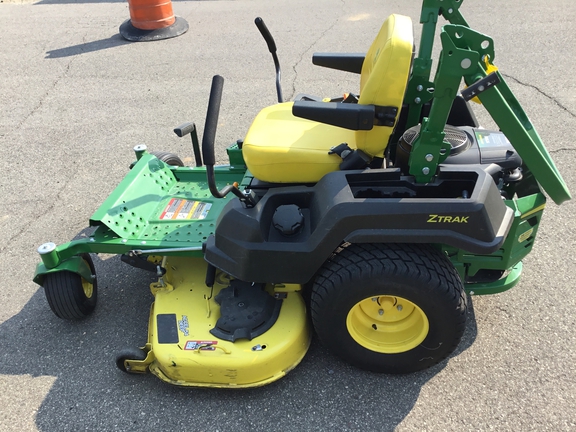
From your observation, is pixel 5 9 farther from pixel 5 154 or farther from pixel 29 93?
pixel 5 154

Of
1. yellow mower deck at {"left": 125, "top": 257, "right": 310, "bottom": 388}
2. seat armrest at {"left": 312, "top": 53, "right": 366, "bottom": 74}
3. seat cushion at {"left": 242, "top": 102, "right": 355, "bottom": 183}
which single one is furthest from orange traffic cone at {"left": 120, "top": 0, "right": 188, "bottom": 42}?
yellow mower deck at {"left": 125, "top": 257, "right": 310, "bottom": 388}

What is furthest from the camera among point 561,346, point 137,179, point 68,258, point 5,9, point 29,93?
point 5,9

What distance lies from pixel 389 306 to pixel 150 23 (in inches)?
225

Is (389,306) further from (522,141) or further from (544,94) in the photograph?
(544,94)

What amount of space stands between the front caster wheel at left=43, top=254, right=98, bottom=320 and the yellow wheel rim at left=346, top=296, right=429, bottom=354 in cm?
142

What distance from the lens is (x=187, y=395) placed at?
231 centimetres

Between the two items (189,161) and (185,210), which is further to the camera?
(189,161)

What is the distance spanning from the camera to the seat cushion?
7.48 ft

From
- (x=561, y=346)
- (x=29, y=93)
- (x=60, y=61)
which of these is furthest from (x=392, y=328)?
(x=60, y=61)

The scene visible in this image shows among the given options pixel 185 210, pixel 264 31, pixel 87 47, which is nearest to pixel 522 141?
pixel 264 31

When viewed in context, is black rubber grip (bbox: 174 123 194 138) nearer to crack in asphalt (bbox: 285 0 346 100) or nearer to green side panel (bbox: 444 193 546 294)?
green side panel (bbox: 444 193 546 294)

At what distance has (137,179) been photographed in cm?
290

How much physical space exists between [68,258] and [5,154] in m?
2.30

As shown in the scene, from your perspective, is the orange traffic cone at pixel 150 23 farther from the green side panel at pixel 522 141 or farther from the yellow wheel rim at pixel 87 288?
the green side panel at pixel 522 141
